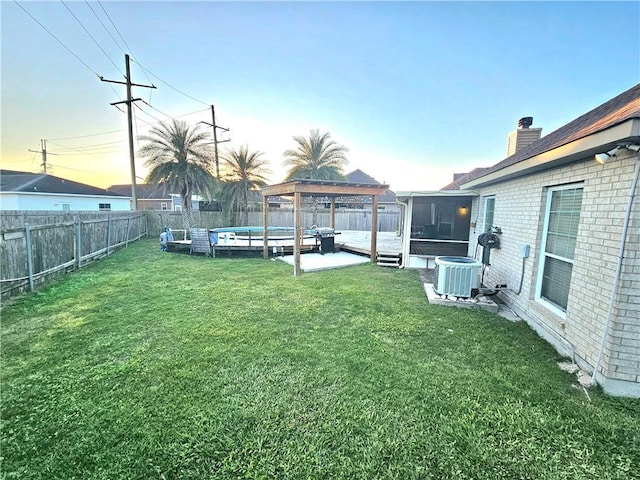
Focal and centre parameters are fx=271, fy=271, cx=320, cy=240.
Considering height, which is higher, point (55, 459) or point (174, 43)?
point (174, 43)

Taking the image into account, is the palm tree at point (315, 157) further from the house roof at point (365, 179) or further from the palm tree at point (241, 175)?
the house roof at point (365, 179)

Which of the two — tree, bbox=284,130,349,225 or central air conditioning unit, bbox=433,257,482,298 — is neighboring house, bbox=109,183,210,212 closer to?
tree, bbox=284,130,349,225

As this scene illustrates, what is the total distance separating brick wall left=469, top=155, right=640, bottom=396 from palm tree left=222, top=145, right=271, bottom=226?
17.0 meters

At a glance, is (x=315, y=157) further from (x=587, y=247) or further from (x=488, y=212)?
(x=587, y=247)

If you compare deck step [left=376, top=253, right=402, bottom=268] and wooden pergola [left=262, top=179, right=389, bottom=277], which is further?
deck step [left=376, top=253, right=402, bottom=268]

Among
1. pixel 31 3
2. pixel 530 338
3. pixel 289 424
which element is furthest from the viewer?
pixel 31 3

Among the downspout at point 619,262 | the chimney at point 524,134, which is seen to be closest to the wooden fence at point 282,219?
the chimney at point 524,134

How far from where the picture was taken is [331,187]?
339 inches

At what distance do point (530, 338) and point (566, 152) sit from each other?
98.0 inches

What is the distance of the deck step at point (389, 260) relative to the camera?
897 cm

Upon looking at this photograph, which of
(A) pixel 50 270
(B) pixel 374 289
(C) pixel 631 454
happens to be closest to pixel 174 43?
(A) pixel 50 270

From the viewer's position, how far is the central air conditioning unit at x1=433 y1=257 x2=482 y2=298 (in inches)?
197

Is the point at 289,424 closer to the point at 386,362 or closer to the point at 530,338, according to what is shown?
the point at 386,362

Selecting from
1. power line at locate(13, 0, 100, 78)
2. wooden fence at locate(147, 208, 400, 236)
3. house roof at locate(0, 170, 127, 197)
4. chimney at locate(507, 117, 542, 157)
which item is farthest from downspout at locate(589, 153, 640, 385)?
house roof at locate(0, 170, 127, 197)
